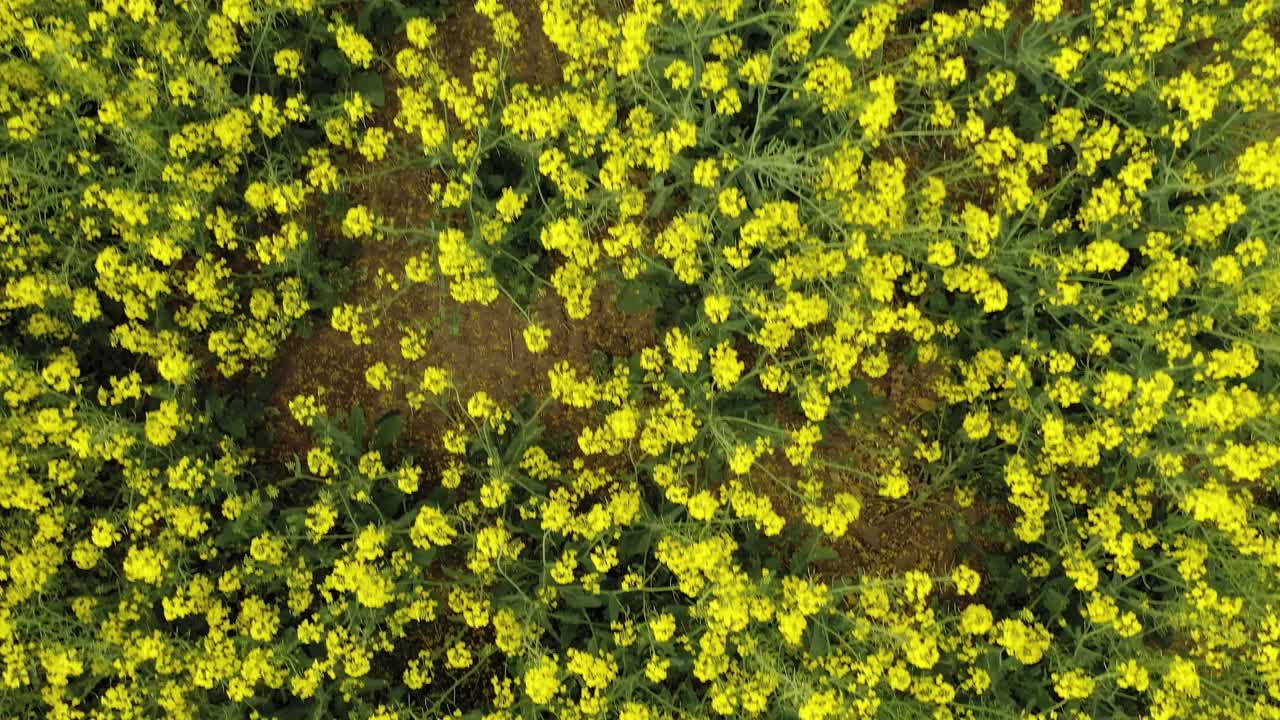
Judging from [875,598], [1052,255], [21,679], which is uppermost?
[1052,255]

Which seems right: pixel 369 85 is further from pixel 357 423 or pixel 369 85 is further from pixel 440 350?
pixel 357 423

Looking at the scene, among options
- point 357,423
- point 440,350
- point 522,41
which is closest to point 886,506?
point 440,350

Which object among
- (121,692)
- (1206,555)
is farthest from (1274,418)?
(121,692)

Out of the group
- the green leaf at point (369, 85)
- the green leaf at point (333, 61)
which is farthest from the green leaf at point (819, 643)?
the green leaf at point (333, 61)

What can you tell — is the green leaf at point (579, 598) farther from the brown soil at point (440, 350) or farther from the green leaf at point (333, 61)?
the green leaf at point (333, 61)

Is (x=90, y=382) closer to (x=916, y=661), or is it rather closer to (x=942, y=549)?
(x=916, y=661)

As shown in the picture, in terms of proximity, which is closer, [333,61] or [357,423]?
[333,61]

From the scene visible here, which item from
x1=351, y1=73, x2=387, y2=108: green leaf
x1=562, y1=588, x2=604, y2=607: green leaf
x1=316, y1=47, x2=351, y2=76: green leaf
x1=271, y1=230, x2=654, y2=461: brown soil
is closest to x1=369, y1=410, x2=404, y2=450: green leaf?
x1=271, y1=230, x2=654, y2=461: brown soil

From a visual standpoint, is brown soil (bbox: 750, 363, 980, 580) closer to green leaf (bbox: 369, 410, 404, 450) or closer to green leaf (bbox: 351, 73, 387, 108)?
green leaf (bbox: 369, 410, 404, 450)
